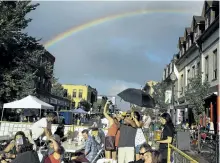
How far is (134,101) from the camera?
10359 mm

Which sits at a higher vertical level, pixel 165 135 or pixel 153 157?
pixel 165 135

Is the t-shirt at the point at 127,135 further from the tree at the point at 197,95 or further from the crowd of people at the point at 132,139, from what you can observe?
the tree at the point at 197,95

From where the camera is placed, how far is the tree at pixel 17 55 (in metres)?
22.5

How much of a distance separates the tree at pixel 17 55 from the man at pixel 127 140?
16011 mm

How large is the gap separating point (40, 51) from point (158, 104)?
19.5 meters

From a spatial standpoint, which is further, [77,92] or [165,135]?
[77,92]

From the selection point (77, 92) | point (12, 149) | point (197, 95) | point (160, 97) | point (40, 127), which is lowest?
point (12, 149)

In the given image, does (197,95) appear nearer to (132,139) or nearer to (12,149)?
(132,139)

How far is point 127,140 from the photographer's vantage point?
7.88 m

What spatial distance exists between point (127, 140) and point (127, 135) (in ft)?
0.44

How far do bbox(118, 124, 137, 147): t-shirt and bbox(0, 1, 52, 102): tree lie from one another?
632 inches

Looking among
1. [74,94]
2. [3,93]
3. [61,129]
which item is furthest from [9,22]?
[74,94]

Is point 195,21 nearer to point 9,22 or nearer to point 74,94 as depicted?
point 9,22

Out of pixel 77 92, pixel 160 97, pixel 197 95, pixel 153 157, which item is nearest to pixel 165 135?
pixel 153 157
